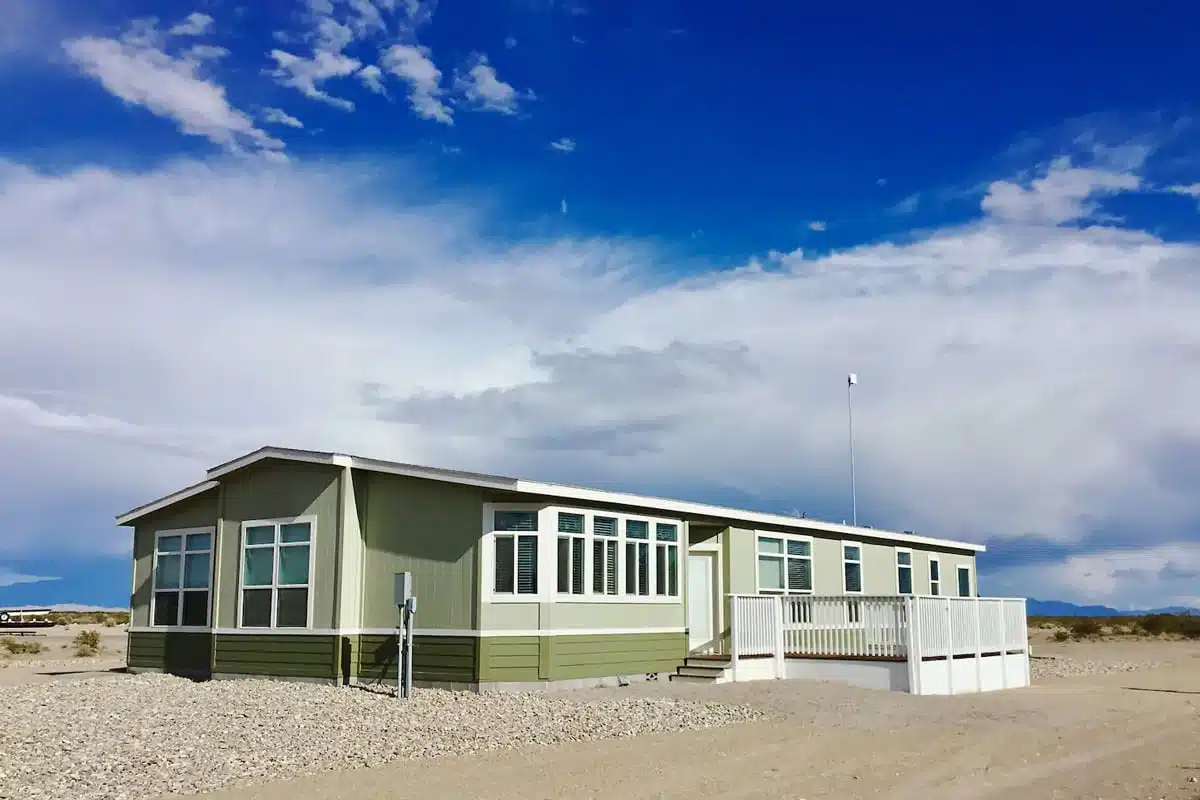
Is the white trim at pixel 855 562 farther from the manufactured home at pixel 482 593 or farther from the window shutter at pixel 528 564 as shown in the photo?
the window shutter at pixel 528 564

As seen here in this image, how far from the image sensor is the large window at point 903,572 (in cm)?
2547

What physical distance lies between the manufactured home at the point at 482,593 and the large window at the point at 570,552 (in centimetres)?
3

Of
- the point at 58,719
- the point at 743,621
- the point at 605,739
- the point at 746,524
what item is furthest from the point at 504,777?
the point at 746,524

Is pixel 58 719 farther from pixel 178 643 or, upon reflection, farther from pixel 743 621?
pixel 743 621

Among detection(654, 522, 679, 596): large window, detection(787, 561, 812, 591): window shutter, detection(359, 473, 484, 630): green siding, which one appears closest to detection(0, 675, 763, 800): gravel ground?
detection(359, 473, 484, 630): green siding

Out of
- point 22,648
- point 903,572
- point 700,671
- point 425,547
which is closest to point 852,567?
point 903,572

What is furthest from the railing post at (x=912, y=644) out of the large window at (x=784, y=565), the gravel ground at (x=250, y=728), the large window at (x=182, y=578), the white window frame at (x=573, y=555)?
the large window at (x=182, y=578)

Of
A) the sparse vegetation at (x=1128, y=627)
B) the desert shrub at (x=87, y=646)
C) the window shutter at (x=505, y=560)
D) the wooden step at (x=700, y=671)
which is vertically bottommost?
the sparse vegetation at (x=1128, y=627)

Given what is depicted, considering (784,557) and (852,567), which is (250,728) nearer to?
(784,557)

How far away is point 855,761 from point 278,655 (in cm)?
973

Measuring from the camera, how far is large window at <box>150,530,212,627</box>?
63.2 ft

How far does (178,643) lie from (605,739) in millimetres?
10253

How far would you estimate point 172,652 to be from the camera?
19625 mm

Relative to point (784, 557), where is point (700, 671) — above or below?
below
